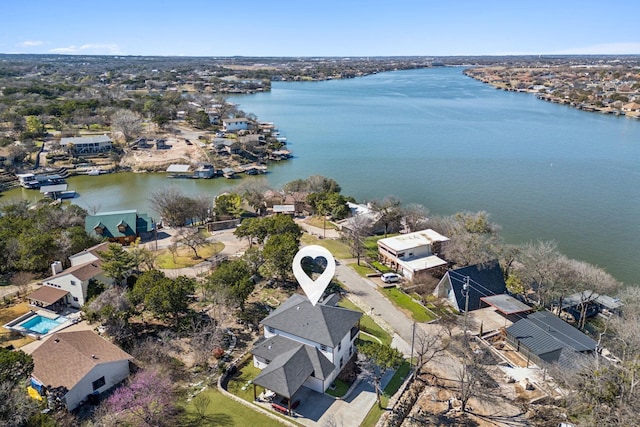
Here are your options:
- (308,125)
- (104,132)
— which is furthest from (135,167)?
(308,125)

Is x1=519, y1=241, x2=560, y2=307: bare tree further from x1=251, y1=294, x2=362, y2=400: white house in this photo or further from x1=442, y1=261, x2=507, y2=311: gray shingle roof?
x1=251, y1=294, x2=362, y2=400: white house

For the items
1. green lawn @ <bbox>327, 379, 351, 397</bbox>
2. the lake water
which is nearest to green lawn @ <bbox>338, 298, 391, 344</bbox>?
green lawn @ <bbox>327, 379, 351, 397</bbox>

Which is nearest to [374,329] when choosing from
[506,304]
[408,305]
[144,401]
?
[408,305]

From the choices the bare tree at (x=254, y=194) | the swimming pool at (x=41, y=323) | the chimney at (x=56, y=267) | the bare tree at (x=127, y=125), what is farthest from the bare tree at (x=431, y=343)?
the bare tree at (x=127, y=125)

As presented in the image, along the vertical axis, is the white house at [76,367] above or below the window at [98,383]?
above

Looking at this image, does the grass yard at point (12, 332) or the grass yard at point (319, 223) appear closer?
the grass yard at point (12, 332)

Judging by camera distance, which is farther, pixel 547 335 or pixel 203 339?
pixel 547 335

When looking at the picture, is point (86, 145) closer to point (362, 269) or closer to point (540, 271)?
point (362, 269)

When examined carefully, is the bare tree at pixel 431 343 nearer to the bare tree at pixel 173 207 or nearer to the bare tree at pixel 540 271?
the bare tree at pixel 540 271
